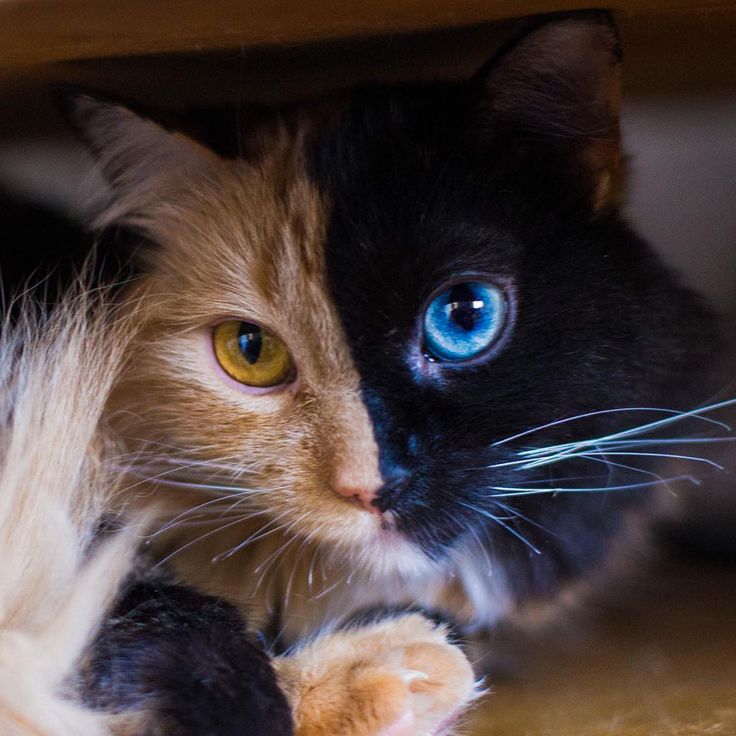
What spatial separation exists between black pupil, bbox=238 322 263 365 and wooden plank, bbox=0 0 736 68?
1.06ft

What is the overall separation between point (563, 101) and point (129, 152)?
0.55 meters

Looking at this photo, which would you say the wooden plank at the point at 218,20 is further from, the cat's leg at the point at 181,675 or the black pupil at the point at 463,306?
the cat's leg at the point at 181,675

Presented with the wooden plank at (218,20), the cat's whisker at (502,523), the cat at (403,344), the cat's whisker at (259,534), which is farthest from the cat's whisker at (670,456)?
the wooden plank at (218,20)

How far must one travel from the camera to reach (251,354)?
1.07m

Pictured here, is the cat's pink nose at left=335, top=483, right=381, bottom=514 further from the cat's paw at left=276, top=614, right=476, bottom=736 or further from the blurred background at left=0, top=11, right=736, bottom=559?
the blurred background at left=0, top=11, right=736, bottom=559

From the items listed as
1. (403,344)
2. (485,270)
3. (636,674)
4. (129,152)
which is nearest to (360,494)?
(403,344)

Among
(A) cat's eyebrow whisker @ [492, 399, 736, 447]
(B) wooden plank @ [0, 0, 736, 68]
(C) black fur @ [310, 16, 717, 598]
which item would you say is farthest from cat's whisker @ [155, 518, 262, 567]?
(B) wooden plank @ [0, 0, 736, 68]

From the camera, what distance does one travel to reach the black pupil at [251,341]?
1.06 m

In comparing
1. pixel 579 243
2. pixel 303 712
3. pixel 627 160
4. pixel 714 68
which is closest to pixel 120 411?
pixel 303 712

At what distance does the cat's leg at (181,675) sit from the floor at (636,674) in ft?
0.85

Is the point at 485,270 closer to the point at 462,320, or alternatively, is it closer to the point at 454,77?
the point at 462,320

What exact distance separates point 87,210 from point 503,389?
683 millimetres

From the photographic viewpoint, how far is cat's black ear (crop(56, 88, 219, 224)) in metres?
1.04

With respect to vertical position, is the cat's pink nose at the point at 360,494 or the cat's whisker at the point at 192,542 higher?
the cat's pink nose at the point at 360,494
